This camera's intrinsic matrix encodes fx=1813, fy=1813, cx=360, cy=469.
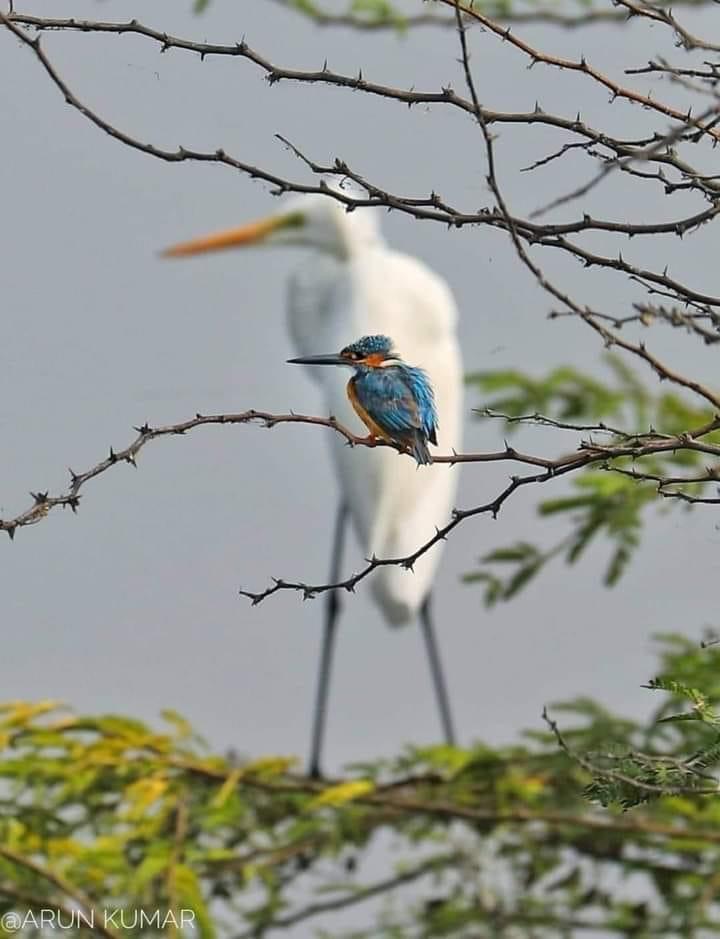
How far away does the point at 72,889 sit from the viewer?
7.74 ft

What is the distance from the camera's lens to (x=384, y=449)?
13.0 feet

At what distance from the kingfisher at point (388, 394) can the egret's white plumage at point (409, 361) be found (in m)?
2.53

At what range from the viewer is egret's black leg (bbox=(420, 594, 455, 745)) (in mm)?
4316

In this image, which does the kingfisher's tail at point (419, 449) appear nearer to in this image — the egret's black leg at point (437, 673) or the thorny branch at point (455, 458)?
the thorny branch at point (455, 458)

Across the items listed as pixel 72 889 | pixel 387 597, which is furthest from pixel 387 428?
pixel 387 597

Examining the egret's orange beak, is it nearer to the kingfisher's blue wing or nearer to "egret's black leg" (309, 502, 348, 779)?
"egret's black leg" (309, 502, 348, 779)

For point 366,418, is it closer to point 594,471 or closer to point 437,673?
point 594,471

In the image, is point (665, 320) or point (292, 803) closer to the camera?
point (665, 320)

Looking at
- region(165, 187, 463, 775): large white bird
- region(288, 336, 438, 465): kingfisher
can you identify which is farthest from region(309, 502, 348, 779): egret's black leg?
region(288, 336, 438, 465): kingfisher

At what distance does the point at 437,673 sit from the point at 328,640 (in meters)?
0.28

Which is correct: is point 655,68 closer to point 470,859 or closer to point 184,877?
point 184,877

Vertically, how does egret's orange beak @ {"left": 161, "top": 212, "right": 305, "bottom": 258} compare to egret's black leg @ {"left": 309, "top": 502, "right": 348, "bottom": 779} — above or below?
above

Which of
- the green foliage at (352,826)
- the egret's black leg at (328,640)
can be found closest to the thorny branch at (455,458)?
the green foliage at (352,826)

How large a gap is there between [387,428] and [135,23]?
0.38 m
